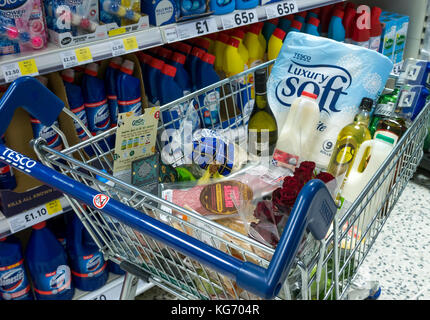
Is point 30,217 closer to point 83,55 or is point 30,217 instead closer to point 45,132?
point 45,132

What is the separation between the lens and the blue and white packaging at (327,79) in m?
1.39

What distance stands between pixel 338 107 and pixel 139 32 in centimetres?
77

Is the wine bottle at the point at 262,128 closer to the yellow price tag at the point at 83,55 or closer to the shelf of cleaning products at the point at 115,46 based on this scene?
the shelf of cleaning products at the point at 115,46

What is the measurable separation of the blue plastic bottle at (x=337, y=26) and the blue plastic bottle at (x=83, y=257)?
1.86 meters

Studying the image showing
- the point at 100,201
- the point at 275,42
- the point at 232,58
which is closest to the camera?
the point at 100,201

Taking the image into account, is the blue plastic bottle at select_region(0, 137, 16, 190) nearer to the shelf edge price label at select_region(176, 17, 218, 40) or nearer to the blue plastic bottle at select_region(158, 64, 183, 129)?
the blue plastic bottle at select_region(158, 64, 183, 129)

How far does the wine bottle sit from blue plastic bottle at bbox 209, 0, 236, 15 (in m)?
0.57

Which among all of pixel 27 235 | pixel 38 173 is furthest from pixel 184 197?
pixel 27 235

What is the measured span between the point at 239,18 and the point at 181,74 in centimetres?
36

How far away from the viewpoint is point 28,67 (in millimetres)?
1380

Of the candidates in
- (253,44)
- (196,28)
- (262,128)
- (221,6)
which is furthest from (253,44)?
(262,128)

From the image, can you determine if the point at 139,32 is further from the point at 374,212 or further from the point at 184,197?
the point at 374,212

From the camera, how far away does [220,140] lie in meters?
1.30

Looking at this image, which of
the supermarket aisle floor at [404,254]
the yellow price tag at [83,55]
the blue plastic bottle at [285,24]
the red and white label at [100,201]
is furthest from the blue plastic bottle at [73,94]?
the supermarket aisle floor at [404,254]
